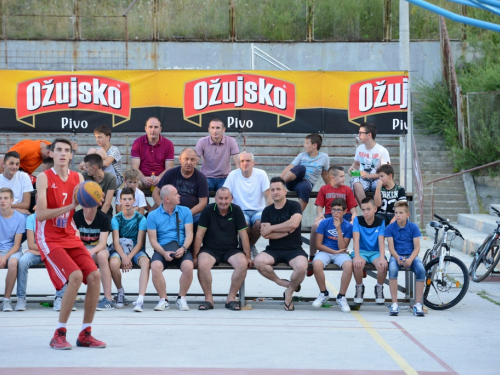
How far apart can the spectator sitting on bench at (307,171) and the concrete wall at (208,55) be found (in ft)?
52.4

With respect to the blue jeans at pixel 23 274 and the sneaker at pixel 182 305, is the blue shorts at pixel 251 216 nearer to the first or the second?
the sneaker at pixel 182 305

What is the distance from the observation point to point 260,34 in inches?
1116

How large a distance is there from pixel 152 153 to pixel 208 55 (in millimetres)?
16579

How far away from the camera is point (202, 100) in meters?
14.8

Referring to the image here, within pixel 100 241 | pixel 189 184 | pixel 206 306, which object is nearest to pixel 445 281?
pixel 206 306

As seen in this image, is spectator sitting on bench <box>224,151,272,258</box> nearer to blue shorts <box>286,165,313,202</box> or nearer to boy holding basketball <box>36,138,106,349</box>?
blue shorts <box>286,165,313,202</box>

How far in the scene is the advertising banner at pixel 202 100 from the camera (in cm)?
1452

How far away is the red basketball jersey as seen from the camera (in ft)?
23.8

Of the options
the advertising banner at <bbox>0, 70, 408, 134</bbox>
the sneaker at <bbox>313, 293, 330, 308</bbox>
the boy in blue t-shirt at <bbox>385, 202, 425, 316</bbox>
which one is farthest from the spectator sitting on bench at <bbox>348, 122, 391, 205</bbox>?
the advertising banner at <bbox>0, 70, 408, 134</bbox>

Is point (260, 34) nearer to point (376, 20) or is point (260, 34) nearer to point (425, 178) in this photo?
point (376, 20)

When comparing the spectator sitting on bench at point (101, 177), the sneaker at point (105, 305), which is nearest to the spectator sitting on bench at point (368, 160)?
the spectator sitting on bench at point (101, 177)

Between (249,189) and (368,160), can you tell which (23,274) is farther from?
(368,160)

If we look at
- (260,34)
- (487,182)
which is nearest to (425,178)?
(487,182)

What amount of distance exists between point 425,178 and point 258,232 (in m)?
12.5
